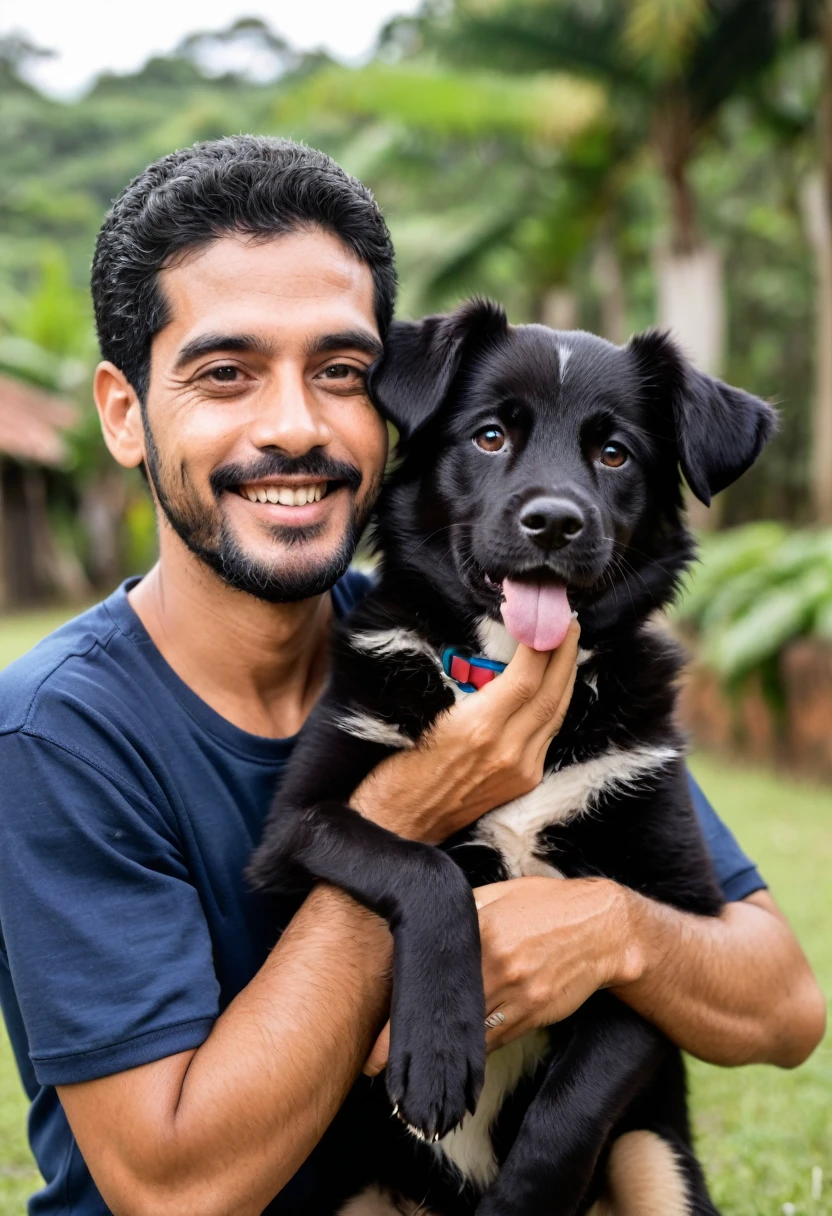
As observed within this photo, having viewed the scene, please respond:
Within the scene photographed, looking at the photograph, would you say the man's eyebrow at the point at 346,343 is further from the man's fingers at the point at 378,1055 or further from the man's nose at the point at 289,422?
the man's fingers at the point at 378,1055

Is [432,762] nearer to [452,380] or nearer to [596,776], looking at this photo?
[596,776]

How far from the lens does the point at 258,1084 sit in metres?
1.83

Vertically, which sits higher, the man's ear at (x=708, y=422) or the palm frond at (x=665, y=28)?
the palm frond at (x=665, y=28)

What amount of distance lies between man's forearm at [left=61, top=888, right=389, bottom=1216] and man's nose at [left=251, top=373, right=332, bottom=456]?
859 mm

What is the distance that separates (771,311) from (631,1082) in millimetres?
19246

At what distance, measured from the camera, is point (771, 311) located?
1972 cm

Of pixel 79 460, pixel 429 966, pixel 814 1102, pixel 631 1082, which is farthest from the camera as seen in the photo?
pixel 79 460

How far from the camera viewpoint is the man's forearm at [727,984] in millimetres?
2145

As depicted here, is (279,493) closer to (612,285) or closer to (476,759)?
(476,759)

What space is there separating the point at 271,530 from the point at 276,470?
110 mm

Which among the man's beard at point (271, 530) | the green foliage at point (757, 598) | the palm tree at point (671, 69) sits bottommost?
the green foliage at point (757, 598)

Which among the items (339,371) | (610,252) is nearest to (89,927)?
(339,371)

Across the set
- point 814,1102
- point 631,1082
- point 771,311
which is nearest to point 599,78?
point 771,311

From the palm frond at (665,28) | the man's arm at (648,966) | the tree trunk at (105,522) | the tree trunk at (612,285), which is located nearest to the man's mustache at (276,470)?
the man's arm at (648,966)
